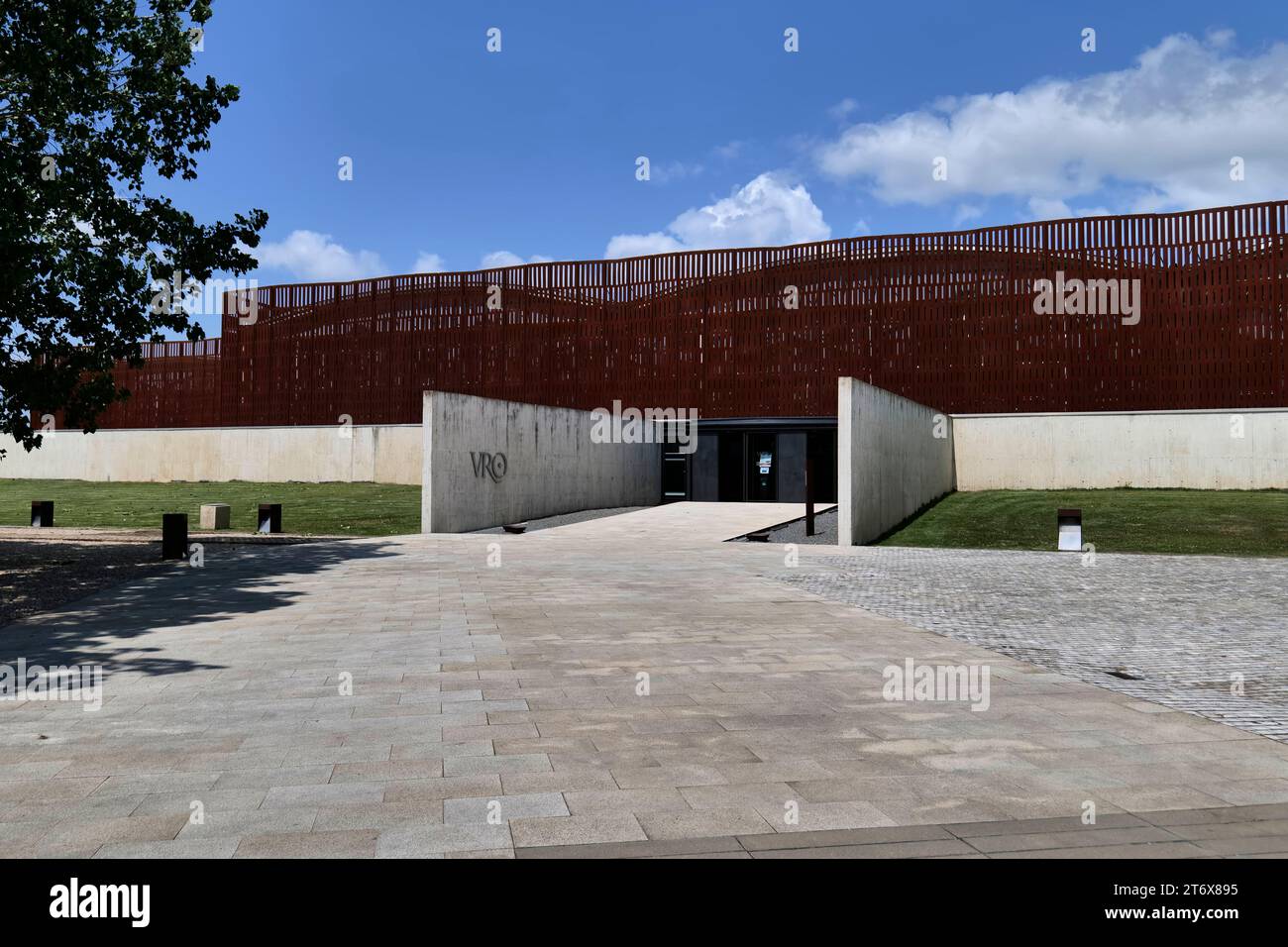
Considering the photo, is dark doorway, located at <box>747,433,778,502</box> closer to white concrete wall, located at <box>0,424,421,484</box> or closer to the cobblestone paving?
white concrete wall, located at <box>0,424,421,484</box>

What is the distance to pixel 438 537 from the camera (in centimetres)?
2245

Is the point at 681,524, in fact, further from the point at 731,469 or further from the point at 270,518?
the point at 731,469

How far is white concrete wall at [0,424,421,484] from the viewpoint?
43656 millimetres

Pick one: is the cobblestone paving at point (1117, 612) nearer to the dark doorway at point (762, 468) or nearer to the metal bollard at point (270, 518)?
the metal bollard at point (270, 518)

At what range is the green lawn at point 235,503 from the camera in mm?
26281

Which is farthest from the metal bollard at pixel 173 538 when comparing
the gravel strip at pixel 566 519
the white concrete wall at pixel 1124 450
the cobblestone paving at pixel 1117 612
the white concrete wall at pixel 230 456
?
the white concrete wall at pixel 1124 450

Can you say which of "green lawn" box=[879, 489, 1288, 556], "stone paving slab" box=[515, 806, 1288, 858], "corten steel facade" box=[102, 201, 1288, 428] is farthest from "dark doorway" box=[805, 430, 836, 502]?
"stone paving slab" box=[515, 806, 1288, 858]

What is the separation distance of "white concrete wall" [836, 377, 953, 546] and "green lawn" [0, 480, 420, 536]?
1198 centimetres

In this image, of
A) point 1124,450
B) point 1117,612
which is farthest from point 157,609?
point 1124,450

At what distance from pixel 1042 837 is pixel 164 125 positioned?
17355 mm

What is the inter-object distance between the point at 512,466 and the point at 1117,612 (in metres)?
18.8

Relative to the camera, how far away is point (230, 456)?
46969 millimetres

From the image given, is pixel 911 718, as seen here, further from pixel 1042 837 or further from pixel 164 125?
pixel 164 125

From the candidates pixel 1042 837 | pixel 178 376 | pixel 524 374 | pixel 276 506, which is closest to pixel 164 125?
pixel 276 506
